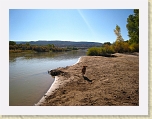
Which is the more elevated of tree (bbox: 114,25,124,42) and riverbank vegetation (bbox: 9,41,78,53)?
tree (bbox: 114,25,124,42)

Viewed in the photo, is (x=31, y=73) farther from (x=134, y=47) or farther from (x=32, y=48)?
(x=134, y=47)

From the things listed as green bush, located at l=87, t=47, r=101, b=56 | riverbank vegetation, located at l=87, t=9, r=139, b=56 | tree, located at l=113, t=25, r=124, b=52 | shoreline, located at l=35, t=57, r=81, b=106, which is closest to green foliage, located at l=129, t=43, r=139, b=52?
riverbank vegetation, located at l=87, t=9, r=139, b=56

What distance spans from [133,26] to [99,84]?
947 millimetres

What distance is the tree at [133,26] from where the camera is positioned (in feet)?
8.68

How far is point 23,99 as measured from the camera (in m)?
2.63

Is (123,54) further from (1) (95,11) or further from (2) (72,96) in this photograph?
(2) (72,96)

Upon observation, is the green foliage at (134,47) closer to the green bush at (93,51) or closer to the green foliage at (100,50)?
the green foliage at (100,50)

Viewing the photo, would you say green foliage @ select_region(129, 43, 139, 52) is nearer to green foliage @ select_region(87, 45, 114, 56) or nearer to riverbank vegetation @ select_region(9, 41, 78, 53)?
green foliage @ select_region(87, 45, 114, 56)

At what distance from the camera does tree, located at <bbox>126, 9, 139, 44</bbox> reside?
2645mm

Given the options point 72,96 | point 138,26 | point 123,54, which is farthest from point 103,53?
point 72,96

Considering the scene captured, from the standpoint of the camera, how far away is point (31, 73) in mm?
3367
